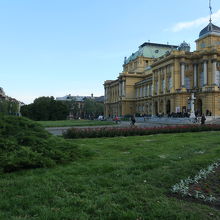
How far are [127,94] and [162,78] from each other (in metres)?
28.8

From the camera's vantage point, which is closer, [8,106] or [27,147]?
[27,147]

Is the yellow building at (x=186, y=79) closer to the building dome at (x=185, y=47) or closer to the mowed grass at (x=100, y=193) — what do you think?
the building dome at (x=185, y=47)

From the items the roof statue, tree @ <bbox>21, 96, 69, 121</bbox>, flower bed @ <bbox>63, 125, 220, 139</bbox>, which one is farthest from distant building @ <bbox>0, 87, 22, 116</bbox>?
flower bed @ <bbox>63, 125, 220, 139</bbox>

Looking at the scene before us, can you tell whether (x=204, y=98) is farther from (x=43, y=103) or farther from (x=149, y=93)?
(x=43, y=103)

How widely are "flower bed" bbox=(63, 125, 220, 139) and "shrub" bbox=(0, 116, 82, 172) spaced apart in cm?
1075

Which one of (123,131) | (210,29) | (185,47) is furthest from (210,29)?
(123,131)

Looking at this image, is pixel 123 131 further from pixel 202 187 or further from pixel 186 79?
pixel 186 79

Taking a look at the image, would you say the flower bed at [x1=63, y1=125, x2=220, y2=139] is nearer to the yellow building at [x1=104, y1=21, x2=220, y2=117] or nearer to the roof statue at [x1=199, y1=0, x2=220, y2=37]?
the yellow building at [x1=104, y1=21, x2=220, y2=117]

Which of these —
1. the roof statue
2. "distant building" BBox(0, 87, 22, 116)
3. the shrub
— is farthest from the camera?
"distant building" BBox(0, 87, 22, 116)

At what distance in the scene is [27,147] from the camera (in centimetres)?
874

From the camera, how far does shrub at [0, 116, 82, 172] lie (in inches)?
324

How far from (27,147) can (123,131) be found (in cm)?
1499

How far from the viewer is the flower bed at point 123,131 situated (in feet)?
71.4

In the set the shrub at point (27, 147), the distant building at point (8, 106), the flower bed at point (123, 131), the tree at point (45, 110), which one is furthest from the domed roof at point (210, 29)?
the shrub at point (27, 147)
